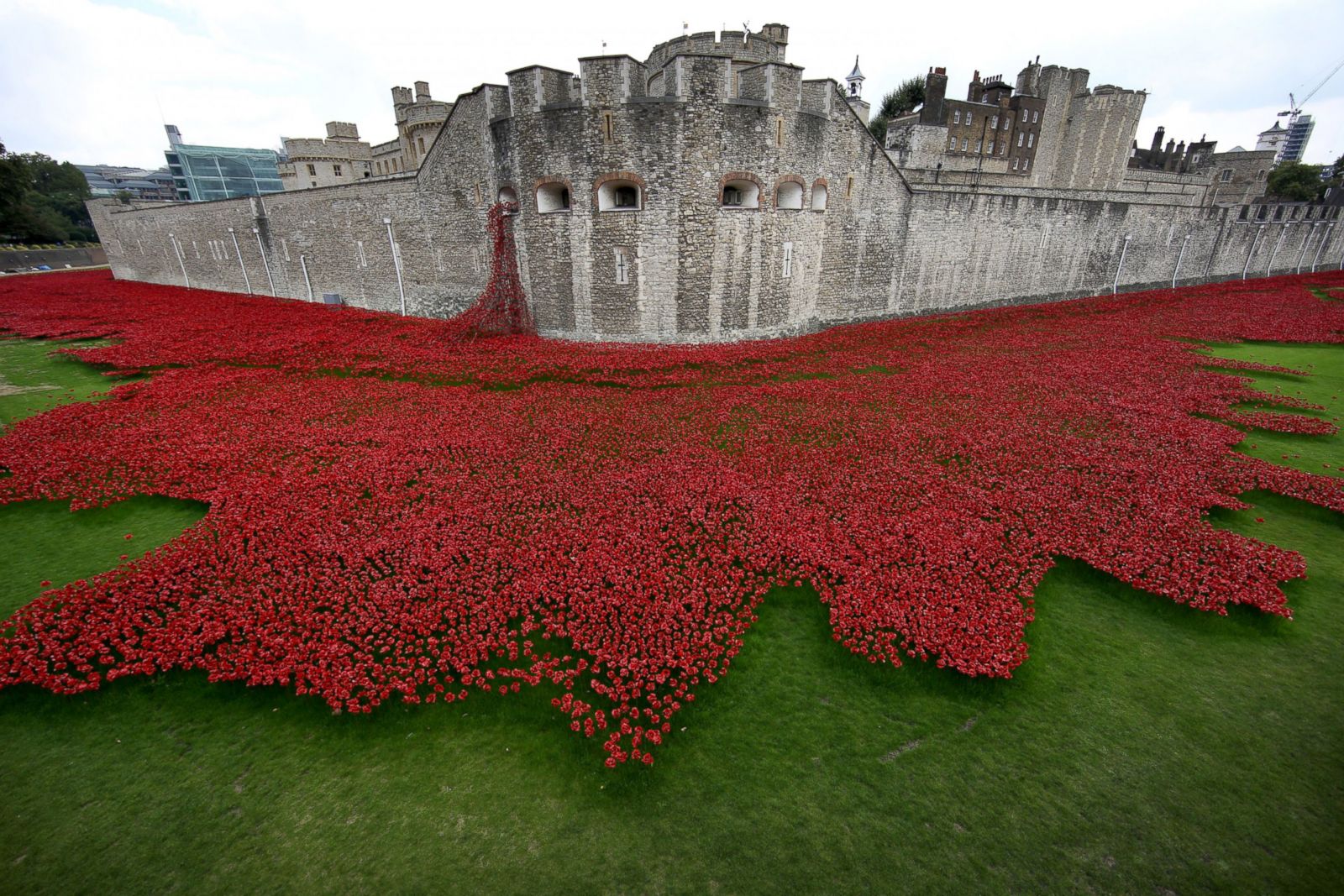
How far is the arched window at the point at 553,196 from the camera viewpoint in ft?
60.0

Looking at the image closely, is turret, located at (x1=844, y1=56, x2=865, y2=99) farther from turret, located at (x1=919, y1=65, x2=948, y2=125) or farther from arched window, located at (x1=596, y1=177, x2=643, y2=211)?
arched window, located at (x1=596, y1=177, x2=643, y2=211)

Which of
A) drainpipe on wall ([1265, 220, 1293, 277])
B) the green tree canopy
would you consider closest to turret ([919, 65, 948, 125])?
drainpipe on wall ([1265, 220, 1293, 277])

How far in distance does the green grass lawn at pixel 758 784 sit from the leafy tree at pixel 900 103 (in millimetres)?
58134

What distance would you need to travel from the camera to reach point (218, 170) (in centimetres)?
8806

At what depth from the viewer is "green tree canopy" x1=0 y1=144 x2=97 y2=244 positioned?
152 ft

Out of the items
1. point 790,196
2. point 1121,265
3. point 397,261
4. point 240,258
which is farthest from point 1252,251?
point 240,258

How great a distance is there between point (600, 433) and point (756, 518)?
430 centimetres

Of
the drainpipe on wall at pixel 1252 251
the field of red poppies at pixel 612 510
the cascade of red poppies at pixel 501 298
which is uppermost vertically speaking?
the drainpipe on wall at pixel 1252 251

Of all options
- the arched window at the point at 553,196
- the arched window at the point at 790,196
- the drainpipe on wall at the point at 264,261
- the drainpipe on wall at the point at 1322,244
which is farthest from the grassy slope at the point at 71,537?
the drainpipe on wall at the point at 1322,244

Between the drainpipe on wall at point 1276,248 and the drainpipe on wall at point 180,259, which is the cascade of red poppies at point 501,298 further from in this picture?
the drainpipe on wall at point 1276,248

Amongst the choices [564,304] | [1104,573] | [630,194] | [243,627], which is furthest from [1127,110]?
[243,627]

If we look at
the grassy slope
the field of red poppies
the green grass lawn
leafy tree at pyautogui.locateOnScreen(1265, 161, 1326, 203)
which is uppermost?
leafy tree at pyautogui.locateOnScreen(1265, 161, 1326, 203)

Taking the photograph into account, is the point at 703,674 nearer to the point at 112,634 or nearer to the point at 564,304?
the point at 112,634

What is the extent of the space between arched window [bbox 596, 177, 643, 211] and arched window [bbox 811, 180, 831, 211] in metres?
6.80
